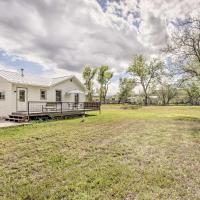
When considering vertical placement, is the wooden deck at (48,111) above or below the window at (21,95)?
below

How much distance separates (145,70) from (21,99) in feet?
103

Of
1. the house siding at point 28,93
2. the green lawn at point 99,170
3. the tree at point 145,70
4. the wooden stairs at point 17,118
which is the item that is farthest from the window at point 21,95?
the tree at point 145,70

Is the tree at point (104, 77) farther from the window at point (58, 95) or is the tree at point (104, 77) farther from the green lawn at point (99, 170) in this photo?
the green lawn at point (99, 170)

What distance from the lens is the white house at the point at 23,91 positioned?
49.0 feet

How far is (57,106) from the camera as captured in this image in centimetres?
1877

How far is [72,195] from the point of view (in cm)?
326

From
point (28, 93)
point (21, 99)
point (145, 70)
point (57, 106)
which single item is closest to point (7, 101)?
point (21, 99)

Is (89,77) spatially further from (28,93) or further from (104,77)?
(28,93)

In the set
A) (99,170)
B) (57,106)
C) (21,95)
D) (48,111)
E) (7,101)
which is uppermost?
(21,95)

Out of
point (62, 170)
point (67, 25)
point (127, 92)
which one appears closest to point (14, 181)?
point (62, 170)

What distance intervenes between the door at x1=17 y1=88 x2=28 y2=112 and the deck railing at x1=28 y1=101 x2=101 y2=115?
17.0 inches

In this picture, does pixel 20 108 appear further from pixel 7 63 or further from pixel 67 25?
pixel 7 63

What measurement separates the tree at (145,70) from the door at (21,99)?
98.3 feet

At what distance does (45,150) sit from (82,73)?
144ft
